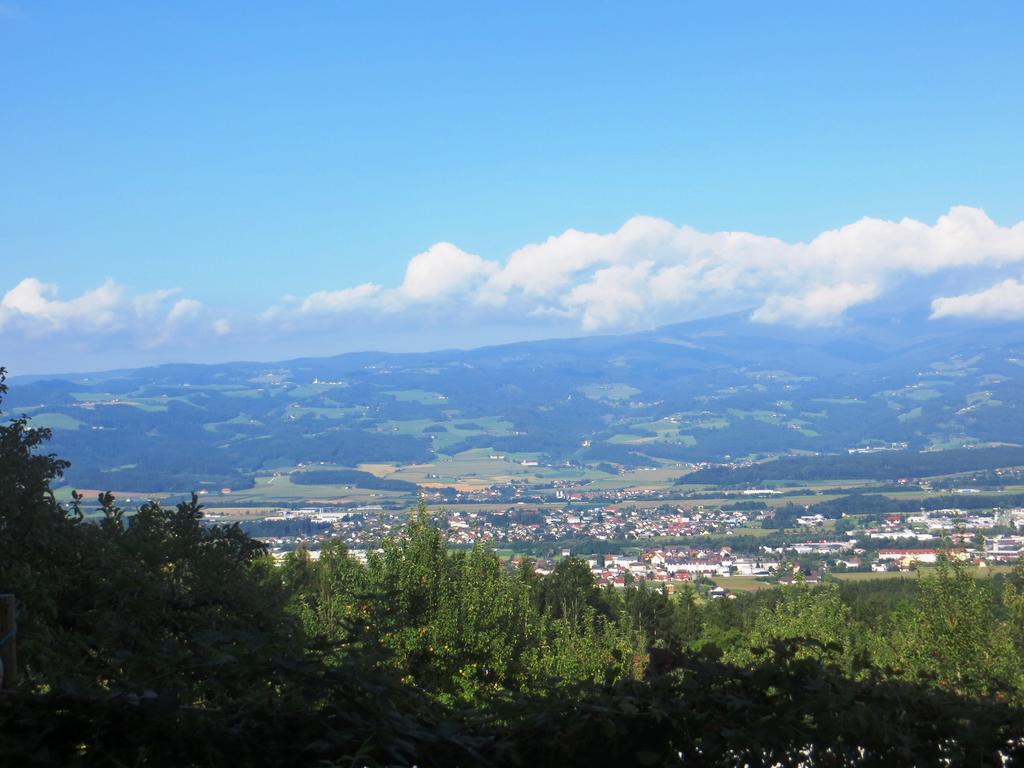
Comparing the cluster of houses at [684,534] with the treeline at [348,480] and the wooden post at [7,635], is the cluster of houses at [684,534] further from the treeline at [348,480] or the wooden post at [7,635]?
the wooden post at [7,635]

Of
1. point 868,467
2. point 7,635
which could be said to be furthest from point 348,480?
point 7,635

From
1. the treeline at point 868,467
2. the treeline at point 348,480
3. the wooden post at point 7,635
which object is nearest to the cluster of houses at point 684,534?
the treeline at point 348,480

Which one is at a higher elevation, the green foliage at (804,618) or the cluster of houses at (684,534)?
the green foliage at (804,618)

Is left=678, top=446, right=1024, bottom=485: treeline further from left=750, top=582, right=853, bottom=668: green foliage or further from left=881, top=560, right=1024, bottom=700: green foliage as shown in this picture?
left=881, top=560, right=1024, bottom=700: green foliage

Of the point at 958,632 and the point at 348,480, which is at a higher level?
the point at 958,632

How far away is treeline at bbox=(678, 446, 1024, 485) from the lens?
112812mm

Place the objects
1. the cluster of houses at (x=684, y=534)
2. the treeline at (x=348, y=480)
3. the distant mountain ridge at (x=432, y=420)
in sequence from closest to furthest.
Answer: the cluster of houses at (x=684, y=534)
the treeline at (x=348, y=480)
the distant mountain ridge at (x=432, y=420)

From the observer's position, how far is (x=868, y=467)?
116 m

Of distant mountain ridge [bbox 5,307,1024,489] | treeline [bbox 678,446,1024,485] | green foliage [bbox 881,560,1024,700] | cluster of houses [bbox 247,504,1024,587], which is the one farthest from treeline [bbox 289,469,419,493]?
green foliage [bbox 881,560,1024,700]

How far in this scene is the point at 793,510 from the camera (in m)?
89.2

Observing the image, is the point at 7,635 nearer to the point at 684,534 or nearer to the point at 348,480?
the point at 684,534

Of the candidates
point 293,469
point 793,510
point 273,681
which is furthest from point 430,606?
point 293,469

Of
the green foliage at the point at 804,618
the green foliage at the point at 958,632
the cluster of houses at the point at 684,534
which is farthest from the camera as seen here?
the cluster of houses at the point at 684,534

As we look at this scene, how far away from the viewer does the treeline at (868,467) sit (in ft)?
370
